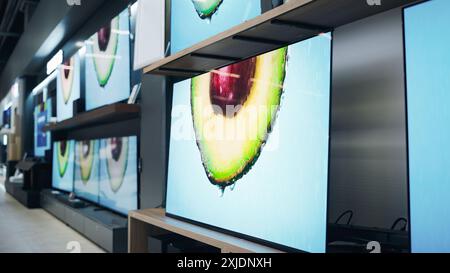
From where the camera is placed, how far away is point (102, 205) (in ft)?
12.5

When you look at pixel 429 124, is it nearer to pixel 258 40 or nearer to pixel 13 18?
pixel 258 40

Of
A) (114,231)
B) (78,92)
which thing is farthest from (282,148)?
(78,92)

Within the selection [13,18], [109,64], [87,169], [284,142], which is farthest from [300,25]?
[13,18]

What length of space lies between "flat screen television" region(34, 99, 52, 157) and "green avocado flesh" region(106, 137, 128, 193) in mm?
3248

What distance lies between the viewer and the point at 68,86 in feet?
16.8

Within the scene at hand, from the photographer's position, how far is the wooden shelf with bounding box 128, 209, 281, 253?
1.36m

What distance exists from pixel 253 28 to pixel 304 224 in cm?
67

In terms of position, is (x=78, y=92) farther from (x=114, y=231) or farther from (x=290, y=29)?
(x=290, y=29)

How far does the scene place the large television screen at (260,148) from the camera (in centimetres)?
122

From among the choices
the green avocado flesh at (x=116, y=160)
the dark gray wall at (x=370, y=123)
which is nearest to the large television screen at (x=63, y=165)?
the green avocado flesh at (x=116, y=160)

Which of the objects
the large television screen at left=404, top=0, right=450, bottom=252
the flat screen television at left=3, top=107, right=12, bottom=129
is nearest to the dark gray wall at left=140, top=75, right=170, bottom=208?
the large television screen at left=404, top=0, right=450, bottom=252

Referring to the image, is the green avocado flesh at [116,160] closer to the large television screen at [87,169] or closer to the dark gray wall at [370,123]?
the large television screen at [87,169]

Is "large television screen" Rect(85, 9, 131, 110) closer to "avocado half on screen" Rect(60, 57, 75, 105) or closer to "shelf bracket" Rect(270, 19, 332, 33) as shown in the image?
"avocado half on screen" Rect(60, 57, 75, 105)

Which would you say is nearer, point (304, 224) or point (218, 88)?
point (304, 224)
